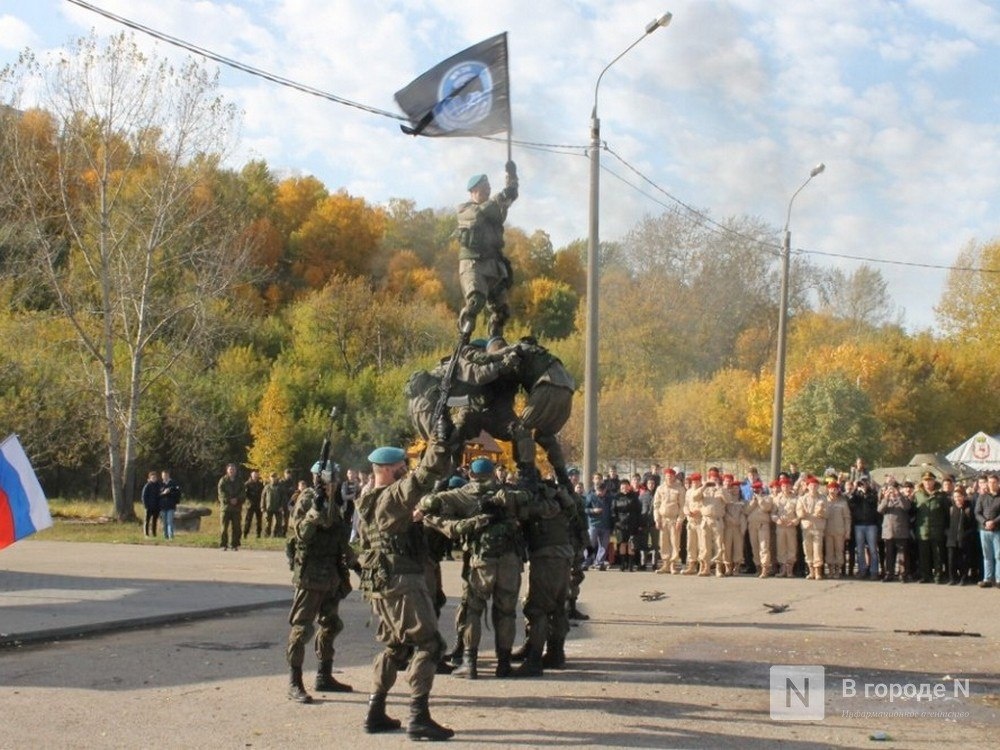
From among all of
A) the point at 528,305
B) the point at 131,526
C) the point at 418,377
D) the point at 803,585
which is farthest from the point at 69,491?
the point at 418,377

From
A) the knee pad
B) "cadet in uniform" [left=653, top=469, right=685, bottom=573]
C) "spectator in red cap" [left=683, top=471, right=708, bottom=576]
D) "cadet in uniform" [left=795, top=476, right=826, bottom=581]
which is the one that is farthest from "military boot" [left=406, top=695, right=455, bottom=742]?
"cadet in uniform" [left=653, top=469, right=685, bottom=573]

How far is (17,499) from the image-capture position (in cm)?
1198

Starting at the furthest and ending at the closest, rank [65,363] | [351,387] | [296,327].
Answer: [296,327], [351,387], [65,363]

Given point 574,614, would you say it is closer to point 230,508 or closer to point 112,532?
point 230,508

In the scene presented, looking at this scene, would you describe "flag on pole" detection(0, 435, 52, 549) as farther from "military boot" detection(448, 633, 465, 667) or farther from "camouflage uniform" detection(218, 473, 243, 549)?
"camouflage uniform" detection(218, 473, 243, 549)

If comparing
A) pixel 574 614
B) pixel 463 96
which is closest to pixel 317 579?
pixel 463 96

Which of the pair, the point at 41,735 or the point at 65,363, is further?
the point at 65,363

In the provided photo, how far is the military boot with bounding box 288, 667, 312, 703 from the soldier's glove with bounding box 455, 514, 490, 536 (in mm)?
1637

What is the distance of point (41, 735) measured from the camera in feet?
26.1

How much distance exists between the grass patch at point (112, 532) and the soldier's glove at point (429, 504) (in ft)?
57.8

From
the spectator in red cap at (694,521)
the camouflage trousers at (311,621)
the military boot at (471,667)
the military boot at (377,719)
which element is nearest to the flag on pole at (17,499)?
the camouflage trousers at (311,621)

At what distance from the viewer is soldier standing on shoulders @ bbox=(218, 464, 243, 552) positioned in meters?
25.7

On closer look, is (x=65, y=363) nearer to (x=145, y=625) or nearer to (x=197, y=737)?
(x=145, y=625)

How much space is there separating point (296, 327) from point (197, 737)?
153 feet
